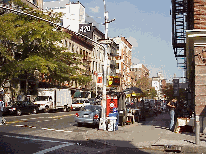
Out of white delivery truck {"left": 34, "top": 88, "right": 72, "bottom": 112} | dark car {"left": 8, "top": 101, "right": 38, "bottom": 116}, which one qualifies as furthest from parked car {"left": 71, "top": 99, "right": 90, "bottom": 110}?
dark car {"left": 8, "top": 101, "right": 38, "bottom": 116}

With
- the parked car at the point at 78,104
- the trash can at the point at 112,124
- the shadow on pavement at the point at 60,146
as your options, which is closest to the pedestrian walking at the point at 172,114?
the trash can at the point at 112,124

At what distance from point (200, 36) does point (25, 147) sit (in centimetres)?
997

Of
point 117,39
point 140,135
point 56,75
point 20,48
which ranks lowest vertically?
point 140,135

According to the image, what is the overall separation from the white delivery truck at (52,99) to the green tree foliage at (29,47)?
2.60 m

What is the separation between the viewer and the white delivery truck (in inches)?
1476

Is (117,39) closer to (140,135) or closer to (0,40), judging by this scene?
(0,40)

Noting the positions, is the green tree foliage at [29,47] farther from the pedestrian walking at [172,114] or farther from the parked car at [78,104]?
the pedestrian walking at [172,114]

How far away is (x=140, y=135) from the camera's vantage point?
1484cm

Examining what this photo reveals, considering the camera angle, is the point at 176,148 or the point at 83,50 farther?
the point at 83,50

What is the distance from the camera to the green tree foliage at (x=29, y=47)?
34.0 metres

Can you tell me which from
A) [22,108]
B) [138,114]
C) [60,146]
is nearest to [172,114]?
[138,114]

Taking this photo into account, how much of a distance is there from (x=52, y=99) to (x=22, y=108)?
7.31 meters

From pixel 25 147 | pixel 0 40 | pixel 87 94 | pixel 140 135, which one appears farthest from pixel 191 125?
pixel 87 94

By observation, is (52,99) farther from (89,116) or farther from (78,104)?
(89,116)
